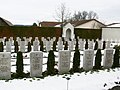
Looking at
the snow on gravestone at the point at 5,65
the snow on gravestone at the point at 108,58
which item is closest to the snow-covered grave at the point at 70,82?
the snow on gravestone at the point at 5,65

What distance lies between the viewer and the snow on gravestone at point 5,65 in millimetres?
9922

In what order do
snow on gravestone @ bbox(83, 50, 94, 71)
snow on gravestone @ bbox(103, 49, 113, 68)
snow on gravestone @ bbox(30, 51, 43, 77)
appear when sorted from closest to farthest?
snow on gravestone @ bbox(30, 51, 43, 77)
snow on gravestone @ bbox(83, 50, 94, 71)
snow on gravestone @ bbox(103, 49, 113, 68)

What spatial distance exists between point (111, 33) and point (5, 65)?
33103 millimetres

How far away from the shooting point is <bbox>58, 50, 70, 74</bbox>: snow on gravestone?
1120 centimetres

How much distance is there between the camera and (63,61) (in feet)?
37.0

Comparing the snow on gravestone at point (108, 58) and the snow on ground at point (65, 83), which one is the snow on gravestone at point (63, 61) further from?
the snow on gravestone at point (108, 58)

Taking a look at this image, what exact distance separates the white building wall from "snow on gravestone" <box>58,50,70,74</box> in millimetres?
30127

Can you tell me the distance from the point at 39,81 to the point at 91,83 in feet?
5.94

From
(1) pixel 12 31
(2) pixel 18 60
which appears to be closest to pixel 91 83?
(2) pixel 18 60

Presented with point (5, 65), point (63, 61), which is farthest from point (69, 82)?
point (5, 65)

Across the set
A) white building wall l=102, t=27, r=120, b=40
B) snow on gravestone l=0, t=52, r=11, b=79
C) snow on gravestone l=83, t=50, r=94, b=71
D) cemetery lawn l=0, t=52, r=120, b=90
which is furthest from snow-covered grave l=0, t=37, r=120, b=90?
white building wall l=102, t=27, r=120, b=40

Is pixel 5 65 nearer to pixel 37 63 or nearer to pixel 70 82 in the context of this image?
pixel 37 63

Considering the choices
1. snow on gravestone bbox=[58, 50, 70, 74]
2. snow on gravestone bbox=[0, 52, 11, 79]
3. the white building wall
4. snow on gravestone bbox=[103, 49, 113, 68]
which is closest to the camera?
snow on gravestone bbox=[0, 52, 11, 79]

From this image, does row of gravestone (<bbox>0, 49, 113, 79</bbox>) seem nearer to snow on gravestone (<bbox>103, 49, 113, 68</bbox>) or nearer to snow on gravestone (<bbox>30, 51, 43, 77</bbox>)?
snow on gravestone (<bbox>30, 51, 43, 77</bbox>)
